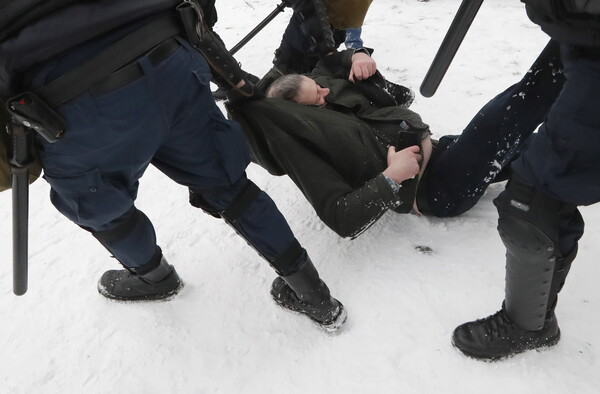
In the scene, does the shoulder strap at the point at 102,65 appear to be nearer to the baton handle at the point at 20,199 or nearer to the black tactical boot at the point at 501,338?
the baton handle at the point at 20,199

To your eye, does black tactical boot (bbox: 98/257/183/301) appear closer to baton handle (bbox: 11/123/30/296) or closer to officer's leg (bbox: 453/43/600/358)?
baton handle (bbox: 11/123/30/296)

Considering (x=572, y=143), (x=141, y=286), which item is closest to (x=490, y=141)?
(x=572, y=143)

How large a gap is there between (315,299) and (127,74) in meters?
0.96

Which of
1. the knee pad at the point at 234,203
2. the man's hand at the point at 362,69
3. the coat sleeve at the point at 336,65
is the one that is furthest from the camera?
the coat sleeve at the point at 336,65

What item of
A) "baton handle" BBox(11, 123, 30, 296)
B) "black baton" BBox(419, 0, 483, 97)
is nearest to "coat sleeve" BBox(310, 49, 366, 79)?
"black baton" BBox(419, 0, 483, 97)

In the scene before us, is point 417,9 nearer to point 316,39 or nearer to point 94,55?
point 316,39

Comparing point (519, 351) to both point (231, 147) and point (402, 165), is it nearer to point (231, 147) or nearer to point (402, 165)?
point (402, 165)

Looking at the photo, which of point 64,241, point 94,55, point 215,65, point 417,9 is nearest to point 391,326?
point 215,65

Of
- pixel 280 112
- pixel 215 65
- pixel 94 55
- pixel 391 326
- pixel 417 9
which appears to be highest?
pixel 94 55

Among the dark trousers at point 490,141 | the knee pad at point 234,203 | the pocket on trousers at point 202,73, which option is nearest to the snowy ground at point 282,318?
the dark trousers at point 490,141

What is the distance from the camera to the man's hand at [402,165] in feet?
5.24

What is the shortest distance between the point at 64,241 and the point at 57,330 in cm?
55

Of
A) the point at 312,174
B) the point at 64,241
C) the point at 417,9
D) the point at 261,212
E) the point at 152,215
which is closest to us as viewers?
the point at 261,212

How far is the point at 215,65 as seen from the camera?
1.27 metres
